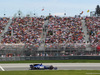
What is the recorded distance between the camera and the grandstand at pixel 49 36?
131 ft

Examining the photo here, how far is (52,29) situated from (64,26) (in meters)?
3.06

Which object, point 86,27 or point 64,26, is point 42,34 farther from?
point 86,27

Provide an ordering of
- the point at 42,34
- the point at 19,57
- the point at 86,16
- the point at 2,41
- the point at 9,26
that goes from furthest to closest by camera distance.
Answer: the point at 86,16 → the point at 9,26 → the point at 42,34 → the point at 2,41 → the point at 19,57

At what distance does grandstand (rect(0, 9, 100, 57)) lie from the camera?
1566 inches

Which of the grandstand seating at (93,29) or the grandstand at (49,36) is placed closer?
the grandstand at (49,36)

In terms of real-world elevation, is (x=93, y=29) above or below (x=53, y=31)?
above

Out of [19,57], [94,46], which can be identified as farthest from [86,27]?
[19,57]

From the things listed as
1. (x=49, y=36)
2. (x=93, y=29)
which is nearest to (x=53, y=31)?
(x=49, y=36)

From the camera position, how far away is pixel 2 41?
46.2m

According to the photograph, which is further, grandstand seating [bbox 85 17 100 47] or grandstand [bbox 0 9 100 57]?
grandstand seating [bbox 85 17 100 47]

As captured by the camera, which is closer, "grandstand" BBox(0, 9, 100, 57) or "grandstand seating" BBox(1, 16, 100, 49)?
"grandstand" BBox(0, 9, 100, 57)

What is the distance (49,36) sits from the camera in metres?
47.8

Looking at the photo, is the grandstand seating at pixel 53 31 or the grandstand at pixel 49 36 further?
the grandstand seating at pixel 53 31

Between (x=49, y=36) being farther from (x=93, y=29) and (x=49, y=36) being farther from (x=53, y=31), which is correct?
(x=93, y=29)
